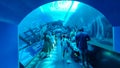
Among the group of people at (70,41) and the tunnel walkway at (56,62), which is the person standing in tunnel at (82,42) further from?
the tunnel walkway at (56,62)

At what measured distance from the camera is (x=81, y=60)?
15.7 ft

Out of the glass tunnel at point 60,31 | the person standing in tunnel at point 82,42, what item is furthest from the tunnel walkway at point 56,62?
the person standing in tunnel at point 82,42

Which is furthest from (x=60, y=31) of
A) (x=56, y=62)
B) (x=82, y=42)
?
(x=56, y=62)

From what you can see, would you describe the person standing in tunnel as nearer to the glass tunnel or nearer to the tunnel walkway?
the glass tunnel

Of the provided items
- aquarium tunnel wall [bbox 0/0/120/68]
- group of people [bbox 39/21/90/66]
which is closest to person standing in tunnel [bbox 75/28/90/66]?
group of people [bbox 39/21/90/66]

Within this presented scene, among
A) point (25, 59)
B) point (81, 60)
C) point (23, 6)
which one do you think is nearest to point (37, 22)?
point (23, 6)

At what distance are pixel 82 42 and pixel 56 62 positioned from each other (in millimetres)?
675

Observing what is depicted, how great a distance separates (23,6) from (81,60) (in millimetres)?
1606

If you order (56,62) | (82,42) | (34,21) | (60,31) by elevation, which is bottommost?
(56,62)

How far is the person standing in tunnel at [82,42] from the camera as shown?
475cm

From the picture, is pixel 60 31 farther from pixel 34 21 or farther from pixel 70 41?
pixel 34 21

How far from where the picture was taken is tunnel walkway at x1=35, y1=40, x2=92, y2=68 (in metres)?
4.72

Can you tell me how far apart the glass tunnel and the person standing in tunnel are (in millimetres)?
65

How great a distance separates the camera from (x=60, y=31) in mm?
4801
